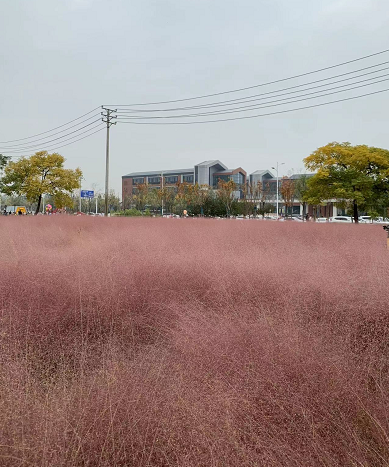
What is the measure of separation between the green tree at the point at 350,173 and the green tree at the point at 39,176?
20.4 metres

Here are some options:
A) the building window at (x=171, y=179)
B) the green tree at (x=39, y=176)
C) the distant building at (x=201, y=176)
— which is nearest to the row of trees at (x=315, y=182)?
the green tree at (x=39, y=176)

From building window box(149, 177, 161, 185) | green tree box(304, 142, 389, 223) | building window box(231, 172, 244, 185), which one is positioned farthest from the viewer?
building window box(149, 177, 161, 185)

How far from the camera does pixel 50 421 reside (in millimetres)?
1952

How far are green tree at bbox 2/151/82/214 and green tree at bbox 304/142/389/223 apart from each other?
20.4 metres

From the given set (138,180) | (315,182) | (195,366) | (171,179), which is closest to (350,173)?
(315,182)

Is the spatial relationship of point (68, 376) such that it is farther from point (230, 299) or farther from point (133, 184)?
point (133, 184)

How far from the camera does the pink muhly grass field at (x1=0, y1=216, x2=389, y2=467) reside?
191cm

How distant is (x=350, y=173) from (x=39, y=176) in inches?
1000

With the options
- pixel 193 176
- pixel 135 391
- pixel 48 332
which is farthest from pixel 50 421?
pixel 193 176

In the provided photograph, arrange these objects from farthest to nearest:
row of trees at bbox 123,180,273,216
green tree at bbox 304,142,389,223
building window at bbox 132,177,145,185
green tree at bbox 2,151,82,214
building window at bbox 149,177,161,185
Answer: building window at bbox 132,177,145,185, building window at bbox 149,177,161,185, row of trees at bbox 123,180,273,216, green tree at bbox 2,151,82,214, green tree at bbox 304,142,389,223

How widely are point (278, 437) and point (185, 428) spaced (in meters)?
0.50

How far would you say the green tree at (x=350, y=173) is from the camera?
79.9 feet

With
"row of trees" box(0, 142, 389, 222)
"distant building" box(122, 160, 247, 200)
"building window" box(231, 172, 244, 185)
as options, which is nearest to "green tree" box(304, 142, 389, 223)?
"row of trees" box(0, 142, 389, 222)

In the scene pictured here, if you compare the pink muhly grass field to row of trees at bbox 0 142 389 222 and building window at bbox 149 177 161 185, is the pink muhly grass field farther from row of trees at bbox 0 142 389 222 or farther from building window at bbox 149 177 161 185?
building window at bbox 149 177 161 185
